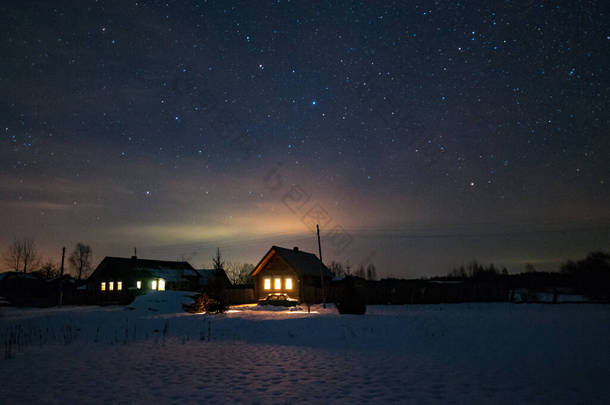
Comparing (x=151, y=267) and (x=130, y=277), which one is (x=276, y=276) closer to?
(x=130, y=277)

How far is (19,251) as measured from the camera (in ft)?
260

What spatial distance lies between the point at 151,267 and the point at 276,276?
27878 mm

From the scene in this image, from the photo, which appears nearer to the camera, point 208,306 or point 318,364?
point 318,364

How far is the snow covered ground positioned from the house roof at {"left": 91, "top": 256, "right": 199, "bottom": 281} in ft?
133

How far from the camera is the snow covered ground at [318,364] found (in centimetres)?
734

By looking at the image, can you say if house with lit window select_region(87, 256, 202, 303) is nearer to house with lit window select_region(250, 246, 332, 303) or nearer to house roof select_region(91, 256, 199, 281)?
house roof select_region(91, 256, 199, 281)

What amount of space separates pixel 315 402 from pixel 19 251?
9416 cm

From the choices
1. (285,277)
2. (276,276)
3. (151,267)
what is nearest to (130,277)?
(151,267)

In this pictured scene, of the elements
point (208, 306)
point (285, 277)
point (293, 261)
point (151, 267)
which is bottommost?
point (208, 306)

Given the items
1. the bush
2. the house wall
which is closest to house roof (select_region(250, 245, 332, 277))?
the house wall

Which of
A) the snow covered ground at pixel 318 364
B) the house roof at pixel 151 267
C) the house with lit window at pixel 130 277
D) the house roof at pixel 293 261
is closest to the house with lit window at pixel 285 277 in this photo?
the house roof at pixel 293 261

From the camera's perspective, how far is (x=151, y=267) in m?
60.7

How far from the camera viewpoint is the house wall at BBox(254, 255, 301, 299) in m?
41.7

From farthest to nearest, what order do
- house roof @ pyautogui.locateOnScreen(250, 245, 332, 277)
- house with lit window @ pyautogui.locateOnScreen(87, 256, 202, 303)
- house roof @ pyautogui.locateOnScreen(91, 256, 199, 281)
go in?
house roof @ pyautogui.locateOnScreen(91, 256, 199, 281), house with lit window @ pyautogui.locateOnScreen(87, 256, 202, 303), house roof @ pyautogui.locateOnScreen(250, 245, 332, 277)
